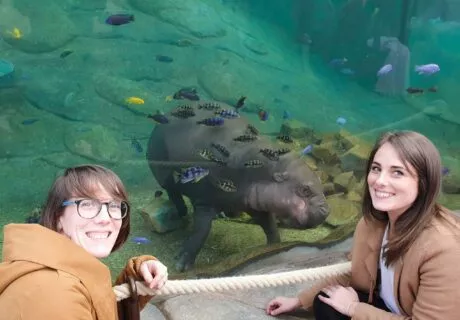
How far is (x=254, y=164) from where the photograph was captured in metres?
4.45

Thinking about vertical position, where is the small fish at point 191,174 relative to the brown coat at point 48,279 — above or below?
below

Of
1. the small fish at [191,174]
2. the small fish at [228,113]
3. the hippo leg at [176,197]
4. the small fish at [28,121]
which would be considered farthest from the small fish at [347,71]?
the small fish at [28,121]

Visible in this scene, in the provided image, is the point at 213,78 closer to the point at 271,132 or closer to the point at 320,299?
the point at 271,132

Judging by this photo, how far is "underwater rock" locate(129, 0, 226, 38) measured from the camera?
4285 millimetres

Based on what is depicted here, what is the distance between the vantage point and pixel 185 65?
4.41 metres

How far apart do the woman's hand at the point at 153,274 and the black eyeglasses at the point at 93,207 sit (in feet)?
1.06

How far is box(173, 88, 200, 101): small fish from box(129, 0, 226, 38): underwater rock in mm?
453

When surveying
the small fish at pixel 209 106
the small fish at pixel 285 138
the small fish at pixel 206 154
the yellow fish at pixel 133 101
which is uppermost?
the small fish at pixel 209 106

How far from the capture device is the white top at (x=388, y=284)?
226 centimetres

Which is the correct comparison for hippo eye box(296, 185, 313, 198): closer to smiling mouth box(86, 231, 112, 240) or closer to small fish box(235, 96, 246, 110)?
small fish box(235, 96, 246, 110)

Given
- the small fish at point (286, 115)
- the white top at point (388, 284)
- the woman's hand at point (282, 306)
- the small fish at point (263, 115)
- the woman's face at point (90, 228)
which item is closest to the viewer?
the woman's face at point (90, 228)

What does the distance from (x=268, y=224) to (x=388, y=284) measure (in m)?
2.42

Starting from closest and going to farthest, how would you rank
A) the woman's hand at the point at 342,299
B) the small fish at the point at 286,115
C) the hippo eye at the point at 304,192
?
the woman's hand at the point at 342,299
the hippo eye at the point at 304,192
the small fish at the point at 286,115

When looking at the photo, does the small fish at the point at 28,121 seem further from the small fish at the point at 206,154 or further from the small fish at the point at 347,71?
the small fish at the point at 347,71
